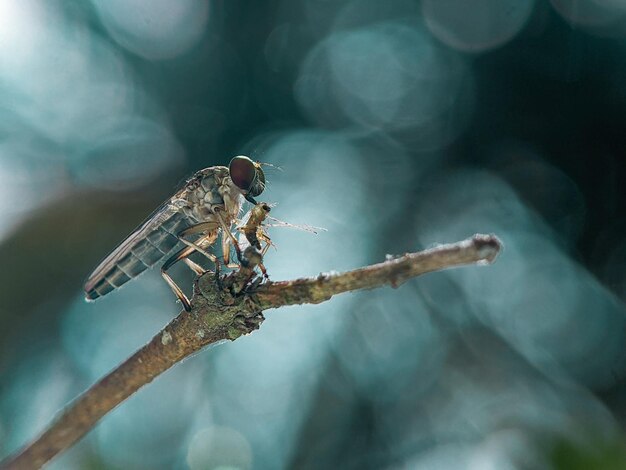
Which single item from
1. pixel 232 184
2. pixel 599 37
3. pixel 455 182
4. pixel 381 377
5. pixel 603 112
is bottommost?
pixel 381 377

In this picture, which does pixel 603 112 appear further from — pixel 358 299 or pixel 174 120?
pixel 174 120

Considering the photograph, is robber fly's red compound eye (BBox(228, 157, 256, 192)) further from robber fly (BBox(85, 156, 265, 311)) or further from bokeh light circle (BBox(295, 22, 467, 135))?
bokeh light circle (BBox(295, 22, 467, 135))

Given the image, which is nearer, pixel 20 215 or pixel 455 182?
pixel 20 215

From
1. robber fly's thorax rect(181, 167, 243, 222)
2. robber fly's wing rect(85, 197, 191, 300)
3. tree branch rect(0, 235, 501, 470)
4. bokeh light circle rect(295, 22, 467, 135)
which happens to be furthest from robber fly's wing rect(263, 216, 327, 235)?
bokeh light circle rect(295, 22, 467, 135)

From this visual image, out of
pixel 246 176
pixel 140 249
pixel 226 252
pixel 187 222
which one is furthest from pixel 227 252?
pixel 140 249

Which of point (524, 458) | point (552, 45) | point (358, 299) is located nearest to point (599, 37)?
point (552, 45)

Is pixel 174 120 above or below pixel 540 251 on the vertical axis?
above

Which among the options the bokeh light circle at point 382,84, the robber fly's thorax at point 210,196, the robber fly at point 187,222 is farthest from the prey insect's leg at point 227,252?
the bokeh light circle at point 382,84

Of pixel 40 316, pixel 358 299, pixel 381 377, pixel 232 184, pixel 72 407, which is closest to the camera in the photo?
pixel 72 407

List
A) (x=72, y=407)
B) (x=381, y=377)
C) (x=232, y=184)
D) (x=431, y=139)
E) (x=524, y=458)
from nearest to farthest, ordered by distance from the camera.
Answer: (x=72, y=407)
(x=524, y=458)
(x=232, y=184)
(x=381, y=377)
(x=431, y=139)
